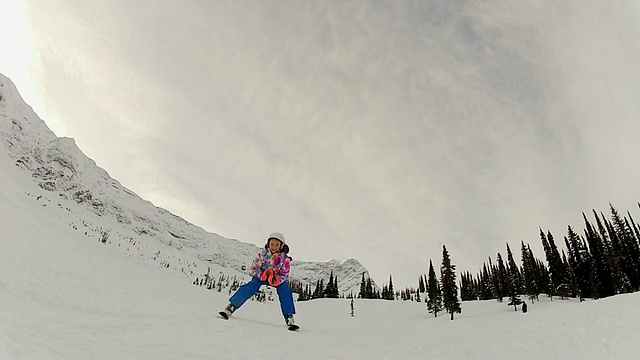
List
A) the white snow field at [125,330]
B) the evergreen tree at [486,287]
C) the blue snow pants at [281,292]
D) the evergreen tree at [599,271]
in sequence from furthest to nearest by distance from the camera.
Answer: the evergreen tree at [486,287] < the evergreen tree at [599,271] < the blue snow pants at [281,292] < the white snow field at [125,330]

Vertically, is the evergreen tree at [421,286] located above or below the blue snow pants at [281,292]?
above

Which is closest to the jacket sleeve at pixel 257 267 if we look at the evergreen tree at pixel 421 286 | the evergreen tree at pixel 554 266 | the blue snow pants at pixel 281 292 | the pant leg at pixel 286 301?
the blue snow pants at pixel 281 292

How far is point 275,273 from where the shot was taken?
29.5 ft

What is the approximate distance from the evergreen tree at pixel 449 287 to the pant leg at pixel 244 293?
3911cm

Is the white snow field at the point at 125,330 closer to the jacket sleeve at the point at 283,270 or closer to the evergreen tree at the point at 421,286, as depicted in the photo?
the jacket sleeve at the point at 283,270

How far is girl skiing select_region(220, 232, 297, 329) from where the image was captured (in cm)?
868

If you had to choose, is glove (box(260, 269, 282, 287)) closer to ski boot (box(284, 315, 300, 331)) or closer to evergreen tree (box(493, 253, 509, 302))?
ski boot (box(284, 315, 300, 331))

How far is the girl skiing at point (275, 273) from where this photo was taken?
8680 mm

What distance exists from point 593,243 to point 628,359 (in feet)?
234

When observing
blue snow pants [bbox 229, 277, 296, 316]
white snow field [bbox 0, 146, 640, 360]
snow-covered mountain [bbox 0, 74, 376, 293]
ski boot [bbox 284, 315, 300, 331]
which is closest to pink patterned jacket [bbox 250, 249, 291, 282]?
blue snow pants [bbox 229, 277, 296, 316]

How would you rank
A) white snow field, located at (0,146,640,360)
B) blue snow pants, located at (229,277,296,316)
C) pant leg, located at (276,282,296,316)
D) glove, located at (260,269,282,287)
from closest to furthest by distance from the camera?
white snow field, located at (0,146,640,360) → blue snow pants, located at (229,277,296,316) → pant leg, located at (276,282,296,316) → glove, located at (260,269,282,287)

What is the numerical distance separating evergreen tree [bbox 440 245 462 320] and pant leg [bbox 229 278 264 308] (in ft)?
128

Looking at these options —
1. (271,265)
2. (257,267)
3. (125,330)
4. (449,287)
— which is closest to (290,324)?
(271,265)

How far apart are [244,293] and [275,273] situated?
973mm
